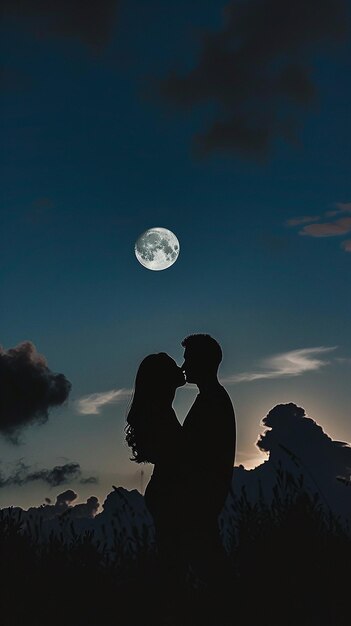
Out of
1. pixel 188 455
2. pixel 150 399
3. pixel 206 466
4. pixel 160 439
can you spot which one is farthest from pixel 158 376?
pixel 206 466

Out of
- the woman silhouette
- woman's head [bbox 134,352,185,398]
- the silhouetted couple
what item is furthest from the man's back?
woman's head [bbox 134,352,185,398]

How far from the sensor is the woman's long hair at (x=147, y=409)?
294 inches

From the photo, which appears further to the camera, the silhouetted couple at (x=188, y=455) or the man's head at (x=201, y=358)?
the man's head at (x=201, y=358)

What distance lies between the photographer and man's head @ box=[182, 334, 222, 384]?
24.6ft

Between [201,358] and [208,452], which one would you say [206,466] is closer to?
[208,452]

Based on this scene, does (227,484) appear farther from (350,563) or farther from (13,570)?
(13,570)

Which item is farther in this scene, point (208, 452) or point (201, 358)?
point (201, 358)

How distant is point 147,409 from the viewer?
7.52m

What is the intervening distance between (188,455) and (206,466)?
0.20 meters

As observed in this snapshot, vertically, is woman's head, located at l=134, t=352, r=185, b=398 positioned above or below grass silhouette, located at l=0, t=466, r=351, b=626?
above

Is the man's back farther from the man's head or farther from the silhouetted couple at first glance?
the man's head

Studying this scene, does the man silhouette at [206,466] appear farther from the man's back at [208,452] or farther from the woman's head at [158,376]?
the woman's head at [158,376]

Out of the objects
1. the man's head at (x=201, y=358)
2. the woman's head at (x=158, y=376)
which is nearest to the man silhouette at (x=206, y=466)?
the man's head at (x=201, y=358)

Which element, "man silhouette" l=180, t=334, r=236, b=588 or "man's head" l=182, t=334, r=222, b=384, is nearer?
"man silhouette" l=180, t=334, r=236, b=588
